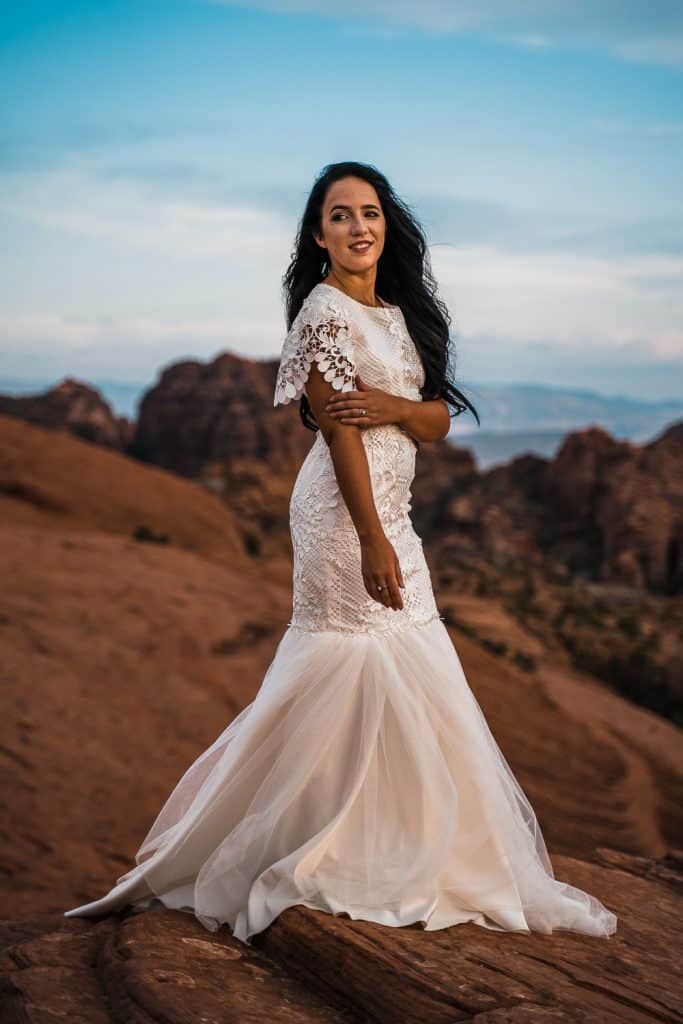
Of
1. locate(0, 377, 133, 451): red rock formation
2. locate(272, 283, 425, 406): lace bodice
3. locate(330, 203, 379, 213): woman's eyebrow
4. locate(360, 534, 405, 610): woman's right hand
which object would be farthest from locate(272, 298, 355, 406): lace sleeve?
locate(0, 377, 133, 451): red rock formation

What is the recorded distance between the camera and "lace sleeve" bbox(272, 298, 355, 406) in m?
3.66

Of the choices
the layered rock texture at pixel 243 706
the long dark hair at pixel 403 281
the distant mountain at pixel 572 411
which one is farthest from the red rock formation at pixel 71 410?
the distant mountain at pixel 572 411

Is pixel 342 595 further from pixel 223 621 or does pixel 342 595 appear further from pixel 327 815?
pixel 223 621

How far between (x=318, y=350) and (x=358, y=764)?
144 centimetres

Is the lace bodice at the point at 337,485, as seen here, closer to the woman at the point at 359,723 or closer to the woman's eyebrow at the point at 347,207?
the woman at the point at 359,723

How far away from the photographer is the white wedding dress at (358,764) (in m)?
3.63

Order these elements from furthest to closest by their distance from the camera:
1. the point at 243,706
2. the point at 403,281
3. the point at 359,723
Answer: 1. the point at 243,706
2. the point at 403,281
3. the point at 359,723

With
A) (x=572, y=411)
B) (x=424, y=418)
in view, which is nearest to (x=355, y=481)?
(x=424, y=418)

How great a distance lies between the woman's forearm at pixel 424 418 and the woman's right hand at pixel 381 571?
0.48 metres

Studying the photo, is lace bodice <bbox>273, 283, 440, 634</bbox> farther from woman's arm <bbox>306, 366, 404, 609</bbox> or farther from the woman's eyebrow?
the woman's eyebrow

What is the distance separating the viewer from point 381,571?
11.9ft

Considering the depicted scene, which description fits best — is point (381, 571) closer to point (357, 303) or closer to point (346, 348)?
point (346, 348)

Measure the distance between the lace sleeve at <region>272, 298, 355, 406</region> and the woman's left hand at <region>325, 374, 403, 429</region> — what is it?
4 centimetres

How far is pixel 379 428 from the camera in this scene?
3.84 m
